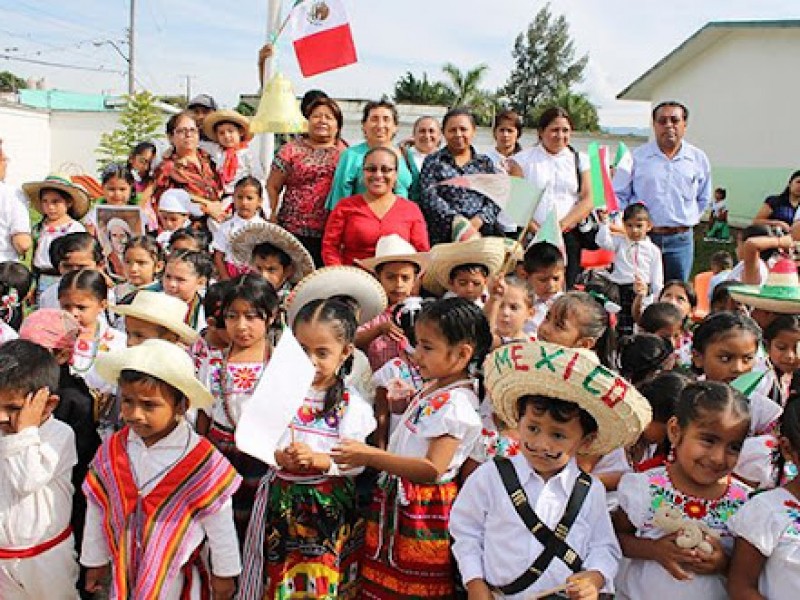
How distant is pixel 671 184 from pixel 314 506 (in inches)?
193

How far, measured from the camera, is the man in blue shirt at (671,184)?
6.68m

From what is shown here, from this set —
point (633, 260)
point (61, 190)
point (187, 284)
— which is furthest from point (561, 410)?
point (61, 190)

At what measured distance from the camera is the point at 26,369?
2.97 meters

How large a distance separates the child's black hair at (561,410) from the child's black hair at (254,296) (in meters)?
1.40

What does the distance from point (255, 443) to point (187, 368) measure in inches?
23.6

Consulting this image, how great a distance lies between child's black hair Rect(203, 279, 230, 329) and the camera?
3551 millimetres

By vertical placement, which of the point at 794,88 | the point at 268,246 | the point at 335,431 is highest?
the point at 794,88

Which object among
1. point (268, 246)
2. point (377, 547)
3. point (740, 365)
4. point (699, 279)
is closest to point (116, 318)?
point (268, 246)

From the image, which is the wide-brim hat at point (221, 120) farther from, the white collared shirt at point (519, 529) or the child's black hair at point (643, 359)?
the white collared shirt at point (519, 529)

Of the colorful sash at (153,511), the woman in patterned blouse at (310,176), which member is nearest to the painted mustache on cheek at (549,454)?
the colorful sash at (153,511)

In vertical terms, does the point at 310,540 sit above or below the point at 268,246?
below

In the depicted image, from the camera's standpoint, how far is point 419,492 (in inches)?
117

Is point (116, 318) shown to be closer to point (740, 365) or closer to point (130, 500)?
point (130, 500)

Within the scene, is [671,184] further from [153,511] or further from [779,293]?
[153,511]
